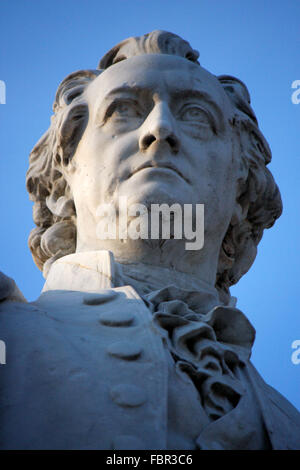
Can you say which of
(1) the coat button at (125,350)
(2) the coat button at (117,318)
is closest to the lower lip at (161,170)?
(2) the coat button at (117,318)

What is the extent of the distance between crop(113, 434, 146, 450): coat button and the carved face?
2.40 meters

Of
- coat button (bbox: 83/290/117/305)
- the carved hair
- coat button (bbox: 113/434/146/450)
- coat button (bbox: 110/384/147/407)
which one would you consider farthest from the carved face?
coat button (bbox: 113/434/146/450)

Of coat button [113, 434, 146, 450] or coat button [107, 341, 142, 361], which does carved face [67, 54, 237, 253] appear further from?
coat button [113, 434, 146, 450]

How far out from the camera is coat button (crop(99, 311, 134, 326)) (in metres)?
4.33

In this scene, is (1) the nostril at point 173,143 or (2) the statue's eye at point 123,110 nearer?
(1) the nostril at point 173,143

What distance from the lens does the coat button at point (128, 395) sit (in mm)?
3680

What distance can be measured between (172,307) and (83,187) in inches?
69.9

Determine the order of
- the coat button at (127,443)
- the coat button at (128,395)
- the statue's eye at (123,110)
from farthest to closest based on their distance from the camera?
the statue's eye at (123,110), the coat button at (128,395), the coat button at (127,443)

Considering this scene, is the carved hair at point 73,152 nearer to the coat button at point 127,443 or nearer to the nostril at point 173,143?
the nostril at point 173,143

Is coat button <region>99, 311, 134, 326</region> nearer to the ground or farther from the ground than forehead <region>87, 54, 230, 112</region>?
nearer to the ground

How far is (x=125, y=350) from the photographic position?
158 inches

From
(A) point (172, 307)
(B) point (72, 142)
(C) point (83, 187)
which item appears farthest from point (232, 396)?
(B) point (72, 142)

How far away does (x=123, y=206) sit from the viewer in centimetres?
568
